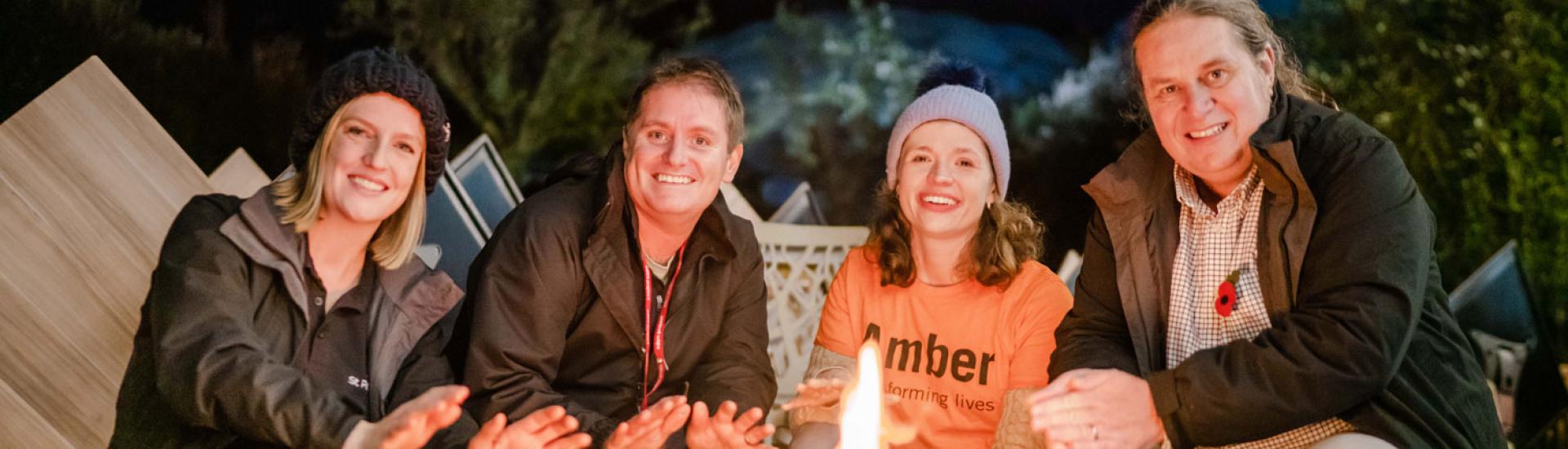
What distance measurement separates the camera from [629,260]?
2.54 meters

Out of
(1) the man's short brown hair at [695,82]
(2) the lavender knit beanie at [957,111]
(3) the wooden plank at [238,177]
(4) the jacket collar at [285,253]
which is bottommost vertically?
(2) the lavender knit beanie at [957,111]

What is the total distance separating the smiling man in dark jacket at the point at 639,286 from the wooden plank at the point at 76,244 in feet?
2.40

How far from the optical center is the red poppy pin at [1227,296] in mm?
2252

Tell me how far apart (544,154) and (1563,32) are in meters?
4.13

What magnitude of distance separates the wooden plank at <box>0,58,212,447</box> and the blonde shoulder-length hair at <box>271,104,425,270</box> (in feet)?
1.30

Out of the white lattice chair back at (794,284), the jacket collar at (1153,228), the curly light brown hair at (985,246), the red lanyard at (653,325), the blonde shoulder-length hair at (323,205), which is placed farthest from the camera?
the white lattice chair back at (794,284)

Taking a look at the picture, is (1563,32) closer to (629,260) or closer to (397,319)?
(629,260)

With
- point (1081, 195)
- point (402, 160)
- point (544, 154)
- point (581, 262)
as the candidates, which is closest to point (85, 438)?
point (402, 160)

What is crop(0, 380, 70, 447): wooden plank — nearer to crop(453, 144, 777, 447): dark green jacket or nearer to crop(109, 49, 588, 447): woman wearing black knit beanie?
crop(109, 49, 588, 447): woman wearing black knit beanie

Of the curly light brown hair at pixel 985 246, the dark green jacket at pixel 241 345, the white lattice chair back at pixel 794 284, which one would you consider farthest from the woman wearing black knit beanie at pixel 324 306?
the white lattice chair back at pixel 794 284

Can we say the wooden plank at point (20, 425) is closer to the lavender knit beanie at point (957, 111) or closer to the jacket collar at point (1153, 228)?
the lavender knit beanie at point (957, 111)

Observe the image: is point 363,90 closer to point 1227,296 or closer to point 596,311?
point 596,311

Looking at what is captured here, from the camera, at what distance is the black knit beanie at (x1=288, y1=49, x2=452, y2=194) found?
2.38 m

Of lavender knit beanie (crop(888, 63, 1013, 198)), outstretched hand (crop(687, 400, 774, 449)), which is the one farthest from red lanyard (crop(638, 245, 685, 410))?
lavender knit beanie (crop(888, 63, 1013, 198))
